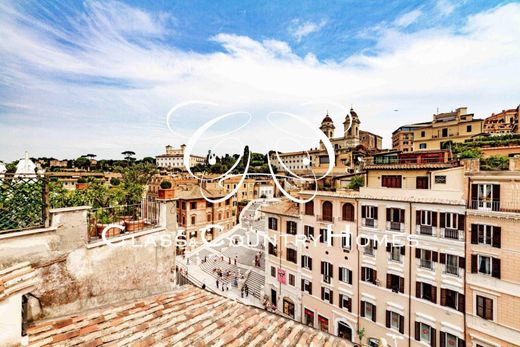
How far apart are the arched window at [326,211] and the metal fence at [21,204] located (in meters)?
17.7

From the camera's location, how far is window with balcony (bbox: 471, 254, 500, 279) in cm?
1360

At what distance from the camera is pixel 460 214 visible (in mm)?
14570

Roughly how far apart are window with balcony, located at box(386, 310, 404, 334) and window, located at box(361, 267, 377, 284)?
2127mm

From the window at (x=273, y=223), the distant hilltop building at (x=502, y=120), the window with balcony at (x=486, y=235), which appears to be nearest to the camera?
the window with balcony at (x=486, y=235)

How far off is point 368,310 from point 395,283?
2.99 metres

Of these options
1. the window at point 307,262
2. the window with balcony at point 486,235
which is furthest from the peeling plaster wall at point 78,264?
the window with balcony at point 486,235

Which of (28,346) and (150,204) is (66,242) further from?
Answer: (150,204)

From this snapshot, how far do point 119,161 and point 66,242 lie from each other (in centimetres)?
12065

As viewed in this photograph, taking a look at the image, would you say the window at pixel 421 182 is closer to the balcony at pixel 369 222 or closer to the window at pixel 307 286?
the balcony at pixel 369 222

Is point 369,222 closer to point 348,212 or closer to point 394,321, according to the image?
point 348,212

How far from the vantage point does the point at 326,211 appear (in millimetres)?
20109

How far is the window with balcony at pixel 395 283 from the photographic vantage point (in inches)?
650

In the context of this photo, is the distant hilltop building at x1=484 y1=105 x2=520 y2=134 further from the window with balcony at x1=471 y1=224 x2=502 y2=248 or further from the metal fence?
the metal fence

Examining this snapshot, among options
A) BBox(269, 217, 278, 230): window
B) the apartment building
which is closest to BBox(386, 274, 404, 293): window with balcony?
the apartment building
